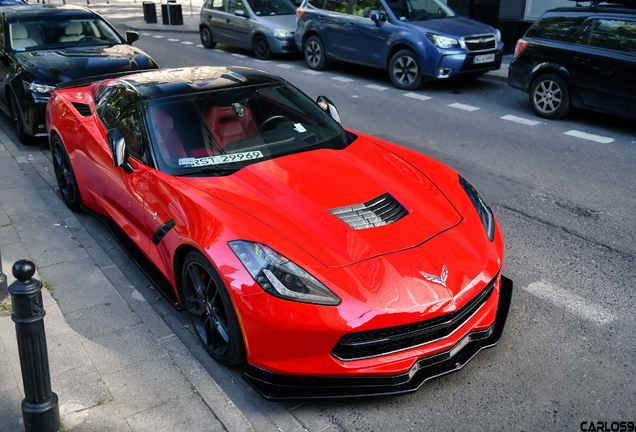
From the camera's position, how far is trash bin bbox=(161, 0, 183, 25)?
21.7 metres

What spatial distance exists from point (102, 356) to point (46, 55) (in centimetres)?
593

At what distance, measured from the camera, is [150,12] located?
73.5ft

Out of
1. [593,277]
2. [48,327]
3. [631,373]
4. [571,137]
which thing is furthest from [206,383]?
[571,137]

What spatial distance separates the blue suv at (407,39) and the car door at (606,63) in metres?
2.31

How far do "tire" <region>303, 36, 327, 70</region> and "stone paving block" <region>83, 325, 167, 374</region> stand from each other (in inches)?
395

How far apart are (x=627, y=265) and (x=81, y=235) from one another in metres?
4.59

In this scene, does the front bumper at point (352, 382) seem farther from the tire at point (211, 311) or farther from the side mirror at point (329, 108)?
the side mirror at point (329, 108)

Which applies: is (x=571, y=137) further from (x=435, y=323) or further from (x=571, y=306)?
(x=435, y=323)

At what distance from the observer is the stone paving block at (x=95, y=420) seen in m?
3.15

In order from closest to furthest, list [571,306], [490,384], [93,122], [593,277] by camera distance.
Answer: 1. [490,384]
2. [571,306]
3. [593,277]
4. [93,122]

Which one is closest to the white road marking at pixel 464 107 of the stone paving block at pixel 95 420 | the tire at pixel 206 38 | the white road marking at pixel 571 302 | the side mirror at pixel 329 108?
the side mirror at pixel 329 108

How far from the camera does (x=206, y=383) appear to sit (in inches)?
140

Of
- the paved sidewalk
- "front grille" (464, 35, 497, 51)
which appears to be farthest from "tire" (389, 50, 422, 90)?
the paved sidewalk

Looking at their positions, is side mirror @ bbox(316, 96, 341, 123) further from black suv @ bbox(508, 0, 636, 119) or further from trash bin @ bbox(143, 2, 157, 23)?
trash bin @ bbox(143, 2, 157, 23)
